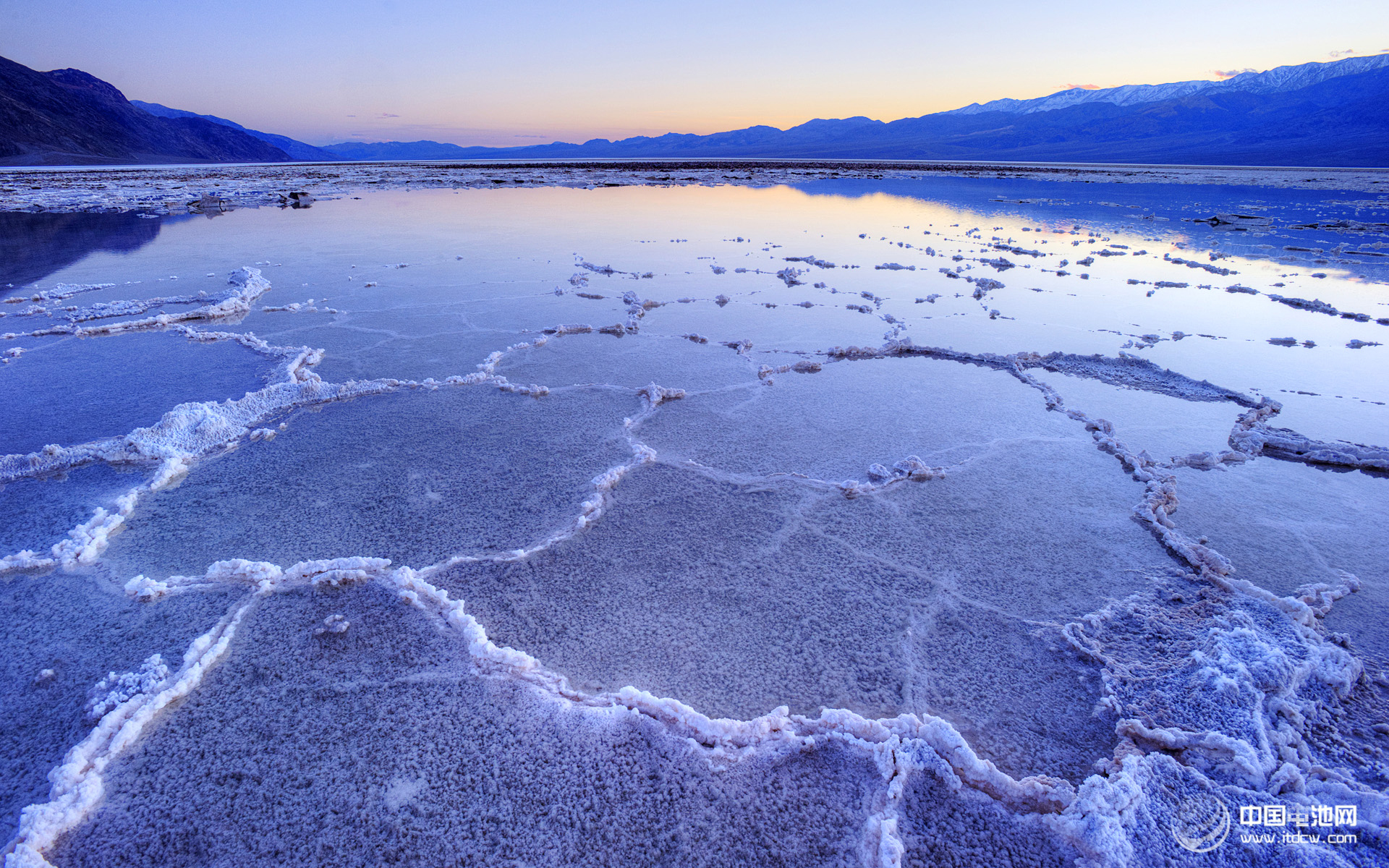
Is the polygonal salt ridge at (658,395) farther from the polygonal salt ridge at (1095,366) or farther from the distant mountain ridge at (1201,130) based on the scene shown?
the distant mountain ridge at (1201,130)

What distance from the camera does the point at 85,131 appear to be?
83.2 metres

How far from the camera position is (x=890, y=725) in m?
1.94

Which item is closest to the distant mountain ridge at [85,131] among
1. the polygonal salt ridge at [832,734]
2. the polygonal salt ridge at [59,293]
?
the polygonal salt ridge at [59,293]

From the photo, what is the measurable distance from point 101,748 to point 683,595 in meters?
1.93

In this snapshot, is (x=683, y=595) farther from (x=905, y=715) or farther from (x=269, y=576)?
(x=269, y=576)

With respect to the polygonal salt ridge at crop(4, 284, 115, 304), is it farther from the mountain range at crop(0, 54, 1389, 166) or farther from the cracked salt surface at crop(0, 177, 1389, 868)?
the mountain range at crop(0, 54, 1389, 166)

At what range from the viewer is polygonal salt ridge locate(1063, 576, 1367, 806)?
1845 mm

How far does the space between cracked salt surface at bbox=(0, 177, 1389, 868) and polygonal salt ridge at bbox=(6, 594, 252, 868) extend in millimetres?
13

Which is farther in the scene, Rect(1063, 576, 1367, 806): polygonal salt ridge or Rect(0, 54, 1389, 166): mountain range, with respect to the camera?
Rect(0, 54, 1389, 166): mountain range

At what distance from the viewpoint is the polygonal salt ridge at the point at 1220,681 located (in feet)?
6.05

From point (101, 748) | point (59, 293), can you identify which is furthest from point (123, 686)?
point (59, 293)

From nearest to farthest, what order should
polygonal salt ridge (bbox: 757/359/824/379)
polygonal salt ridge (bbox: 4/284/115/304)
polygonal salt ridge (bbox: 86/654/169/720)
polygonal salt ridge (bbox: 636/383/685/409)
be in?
1. polygonal salt ridge (bbox: 86/654/169/720)
2. polygonal salt ridge (bbox: 636/383/685/409)
3. polygonal salt ridge (bbox: 757/359/824/379)
4. polygonal salt ridge (bbox: 4/284/115/304)

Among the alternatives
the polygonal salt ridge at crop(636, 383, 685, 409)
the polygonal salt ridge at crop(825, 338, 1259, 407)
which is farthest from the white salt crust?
the polygonal salt ridge at crop(825, 338, 1259, 407)

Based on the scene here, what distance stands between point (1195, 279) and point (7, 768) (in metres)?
11.9
